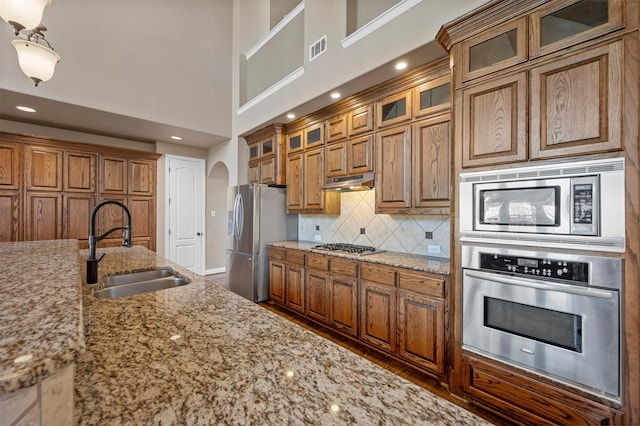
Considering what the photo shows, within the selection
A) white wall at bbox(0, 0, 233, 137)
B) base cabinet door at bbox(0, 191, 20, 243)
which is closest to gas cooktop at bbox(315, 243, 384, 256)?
white wall at bbox(0, 0, 233, 137)

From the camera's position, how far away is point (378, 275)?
248 cm

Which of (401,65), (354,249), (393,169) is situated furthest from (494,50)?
(354,249)

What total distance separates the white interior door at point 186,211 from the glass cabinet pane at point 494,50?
16.7 feet

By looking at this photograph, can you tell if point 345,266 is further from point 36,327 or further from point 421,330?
point 36,327

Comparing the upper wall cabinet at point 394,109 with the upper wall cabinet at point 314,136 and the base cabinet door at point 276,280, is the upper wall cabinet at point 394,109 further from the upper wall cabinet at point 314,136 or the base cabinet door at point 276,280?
the base cabinet door at point 276,280

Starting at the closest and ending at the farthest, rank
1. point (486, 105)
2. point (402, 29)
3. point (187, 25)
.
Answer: point (486, 105) < point (402, 29) < point (187, 25)

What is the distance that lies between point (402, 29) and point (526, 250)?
1.98 meters

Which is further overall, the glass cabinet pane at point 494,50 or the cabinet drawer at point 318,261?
the cabinet drawer at point 318,261

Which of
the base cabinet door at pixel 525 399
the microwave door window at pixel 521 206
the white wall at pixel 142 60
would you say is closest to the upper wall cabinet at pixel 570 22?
the microwave door window at pixel 521 206

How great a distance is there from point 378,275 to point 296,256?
1.25 metres

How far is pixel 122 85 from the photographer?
3.72m

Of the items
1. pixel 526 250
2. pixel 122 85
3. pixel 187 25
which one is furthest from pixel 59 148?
pixel 526 250

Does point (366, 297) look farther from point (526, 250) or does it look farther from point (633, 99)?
point (633, 99)

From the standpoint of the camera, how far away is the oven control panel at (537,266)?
146cm
